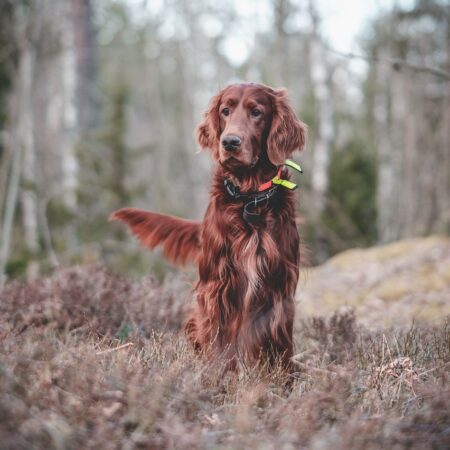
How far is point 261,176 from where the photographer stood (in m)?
3.37

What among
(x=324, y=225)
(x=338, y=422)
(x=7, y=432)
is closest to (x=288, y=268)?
(x=338, y=422)

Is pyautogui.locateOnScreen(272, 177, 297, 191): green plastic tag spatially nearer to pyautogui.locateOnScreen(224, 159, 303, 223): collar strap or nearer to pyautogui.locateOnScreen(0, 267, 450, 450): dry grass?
pyautogui.locateOnScreen(224, 159, 303, 223): collar strap

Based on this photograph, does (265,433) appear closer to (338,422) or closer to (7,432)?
(338,422)

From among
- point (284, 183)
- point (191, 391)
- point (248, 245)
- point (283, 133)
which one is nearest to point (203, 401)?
point (191, 391)

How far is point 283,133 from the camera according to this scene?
3426mm

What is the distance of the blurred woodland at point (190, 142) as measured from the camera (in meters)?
8.05

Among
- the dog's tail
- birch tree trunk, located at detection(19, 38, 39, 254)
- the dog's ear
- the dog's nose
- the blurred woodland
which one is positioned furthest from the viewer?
the blurred woodland

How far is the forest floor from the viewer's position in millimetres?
1962

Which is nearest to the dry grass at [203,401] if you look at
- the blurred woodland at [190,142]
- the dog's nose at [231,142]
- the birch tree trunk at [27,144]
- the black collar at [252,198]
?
the black collar at [252,198]

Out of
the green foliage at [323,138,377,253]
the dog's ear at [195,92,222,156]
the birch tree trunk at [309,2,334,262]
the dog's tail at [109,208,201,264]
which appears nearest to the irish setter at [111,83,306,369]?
the dog's ear at [195,92,222,156]

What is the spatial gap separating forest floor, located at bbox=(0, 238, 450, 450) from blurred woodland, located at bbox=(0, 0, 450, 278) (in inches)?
58.1

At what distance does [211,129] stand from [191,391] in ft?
5.71

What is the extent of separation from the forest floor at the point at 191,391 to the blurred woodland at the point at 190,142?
148cm

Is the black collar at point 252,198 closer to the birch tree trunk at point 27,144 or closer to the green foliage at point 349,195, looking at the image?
the birch tree trunk at point 27,144
